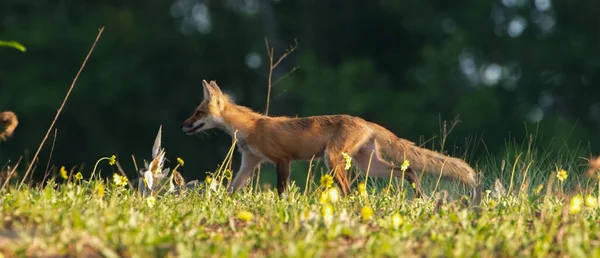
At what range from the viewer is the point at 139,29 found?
28891mm

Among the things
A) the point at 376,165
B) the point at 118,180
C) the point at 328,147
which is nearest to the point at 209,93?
the point at 328,147

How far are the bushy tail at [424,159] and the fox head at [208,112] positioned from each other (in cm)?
146

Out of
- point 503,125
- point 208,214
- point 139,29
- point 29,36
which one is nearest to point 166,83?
point 139,29

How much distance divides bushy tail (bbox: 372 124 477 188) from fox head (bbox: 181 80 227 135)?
146 cm

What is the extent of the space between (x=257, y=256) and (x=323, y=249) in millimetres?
331

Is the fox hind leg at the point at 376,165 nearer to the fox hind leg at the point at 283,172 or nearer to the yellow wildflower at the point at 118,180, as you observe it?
the fox hind leg at the point at 283,172

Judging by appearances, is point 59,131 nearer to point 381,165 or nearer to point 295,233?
point 381,165

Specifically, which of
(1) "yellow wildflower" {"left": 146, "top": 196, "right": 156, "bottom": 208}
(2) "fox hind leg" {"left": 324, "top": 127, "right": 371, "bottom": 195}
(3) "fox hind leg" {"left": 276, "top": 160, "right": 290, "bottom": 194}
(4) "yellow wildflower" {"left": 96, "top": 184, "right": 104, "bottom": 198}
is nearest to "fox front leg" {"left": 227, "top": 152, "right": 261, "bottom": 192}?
(3) "fox hind leg" {"left": 276, "top": 160, "right": 290, "bottom": 194}

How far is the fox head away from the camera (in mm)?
10078

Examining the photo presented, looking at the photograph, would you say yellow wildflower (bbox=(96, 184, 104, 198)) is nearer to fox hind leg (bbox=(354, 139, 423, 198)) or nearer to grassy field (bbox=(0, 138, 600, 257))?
grassy field (bbox=(0, 138, 600, 257))

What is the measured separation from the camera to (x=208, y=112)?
33.1ft

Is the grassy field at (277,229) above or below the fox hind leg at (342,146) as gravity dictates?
above

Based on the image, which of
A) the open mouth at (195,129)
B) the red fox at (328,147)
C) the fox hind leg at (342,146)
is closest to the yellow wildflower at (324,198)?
the red fox at (328,147)

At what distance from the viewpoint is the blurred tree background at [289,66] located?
25.5 m
